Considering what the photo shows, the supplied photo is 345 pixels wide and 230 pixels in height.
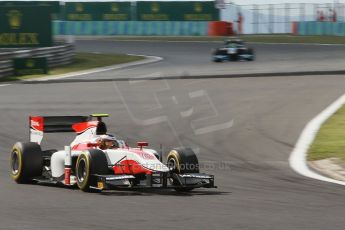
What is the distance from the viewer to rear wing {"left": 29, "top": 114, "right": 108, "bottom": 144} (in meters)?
12.9

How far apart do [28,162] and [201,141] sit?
5377 millimetres

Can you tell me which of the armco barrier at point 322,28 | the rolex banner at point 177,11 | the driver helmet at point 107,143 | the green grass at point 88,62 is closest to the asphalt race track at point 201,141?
the driver helmet at point 107,143

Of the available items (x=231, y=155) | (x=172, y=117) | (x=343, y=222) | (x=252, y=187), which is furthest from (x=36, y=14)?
(x=343, y=222)

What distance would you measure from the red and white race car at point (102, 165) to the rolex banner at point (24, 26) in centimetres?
2801

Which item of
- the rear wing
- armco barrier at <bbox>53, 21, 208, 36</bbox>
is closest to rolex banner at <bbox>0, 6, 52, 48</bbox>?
the rear wing

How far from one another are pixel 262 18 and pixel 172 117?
181ft

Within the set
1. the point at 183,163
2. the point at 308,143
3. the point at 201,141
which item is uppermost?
the point at 183,163

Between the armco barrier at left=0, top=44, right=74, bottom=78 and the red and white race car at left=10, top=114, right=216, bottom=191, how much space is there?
20979 millimetres

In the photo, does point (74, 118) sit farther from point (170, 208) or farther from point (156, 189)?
point (170, 208)

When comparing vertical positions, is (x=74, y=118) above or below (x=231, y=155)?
above

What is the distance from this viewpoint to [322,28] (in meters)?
70.0

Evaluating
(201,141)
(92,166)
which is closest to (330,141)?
(201,141)

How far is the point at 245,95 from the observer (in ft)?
79.3

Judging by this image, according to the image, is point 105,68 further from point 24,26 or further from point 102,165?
point 102,165
